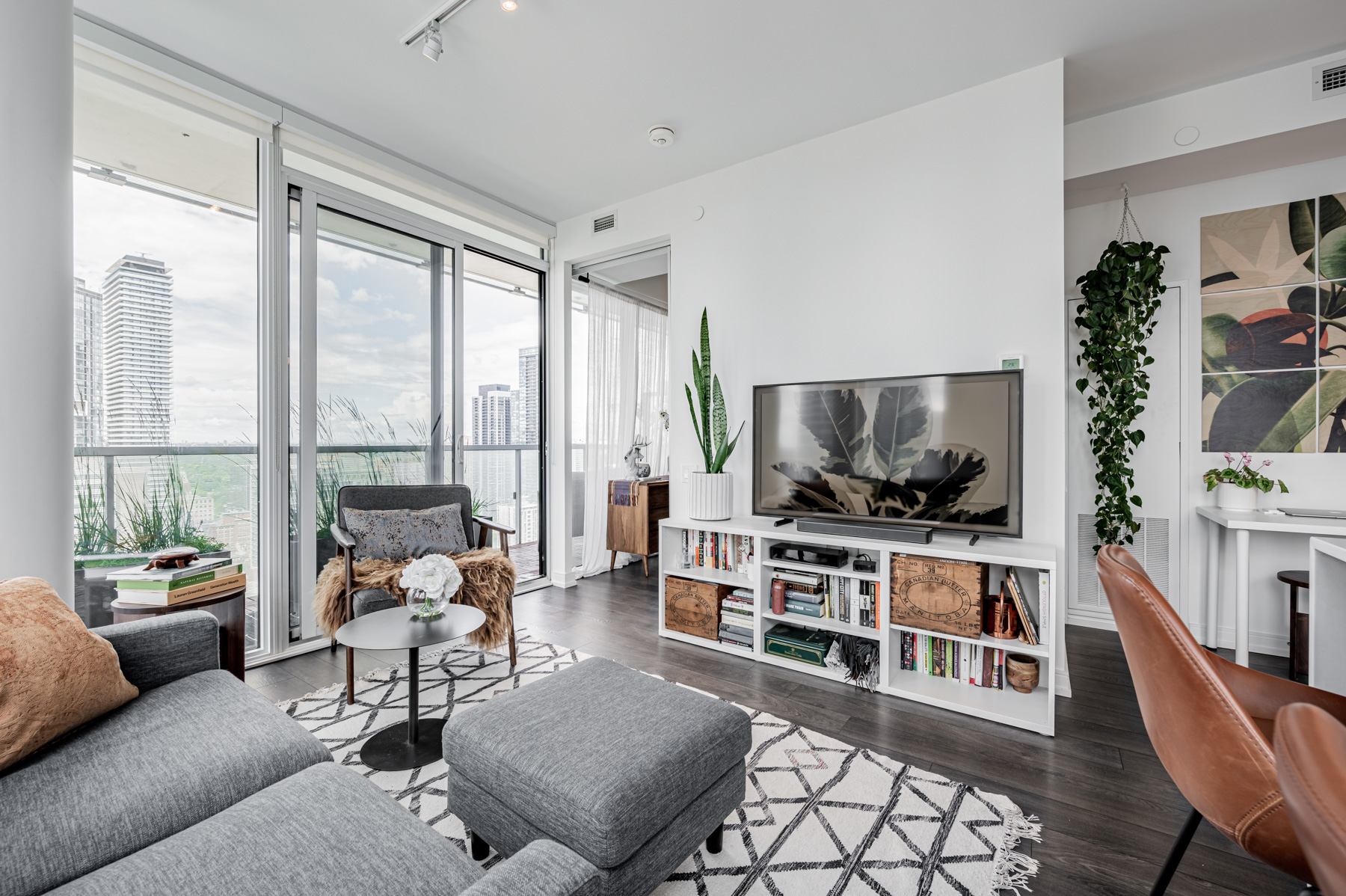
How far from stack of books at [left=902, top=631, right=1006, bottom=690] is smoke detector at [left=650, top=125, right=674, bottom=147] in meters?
2.94

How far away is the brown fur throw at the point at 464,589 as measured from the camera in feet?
8.44

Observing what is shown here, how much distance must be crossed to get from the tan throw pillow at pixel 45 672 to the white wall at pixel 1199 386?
174 inches

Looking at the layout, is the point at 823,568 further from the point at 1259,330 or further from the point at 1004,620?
the point at 1259,330

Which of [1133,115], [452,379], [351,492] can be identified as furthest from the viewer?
[452,379]

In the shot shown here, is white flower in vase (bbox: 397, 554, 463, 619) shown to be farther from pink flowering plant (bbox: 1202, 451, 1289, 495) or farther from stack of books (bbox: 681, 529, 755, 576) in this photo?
pink flowering plant (bbox: 1202, 451, 1289, 495)

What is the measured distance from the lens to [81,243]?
236cm

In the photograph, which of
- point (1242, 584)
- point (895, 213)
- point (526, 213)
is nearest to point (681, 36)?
point (895, 213)

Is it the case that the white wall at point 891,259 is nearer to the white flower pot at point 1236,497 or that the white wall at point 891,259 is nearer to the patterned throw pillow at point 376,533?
the white flower pot at point 1236,497

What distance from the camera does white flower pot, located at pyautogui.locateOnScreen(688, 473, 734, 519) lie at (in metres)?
3.22

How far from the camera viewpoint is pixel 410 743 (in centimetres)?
202

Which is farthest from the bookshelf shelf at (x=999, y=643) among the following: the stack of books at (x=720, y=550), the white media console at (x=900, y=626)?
the stack of books at (x=720, y=550)

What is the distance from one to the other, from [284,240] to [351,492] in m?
1.37

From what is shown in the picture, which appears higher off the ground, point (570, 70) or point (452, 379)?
point (570, 70)

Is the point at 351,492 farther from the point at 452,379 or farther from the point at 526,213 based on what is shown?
the point at 526,213
